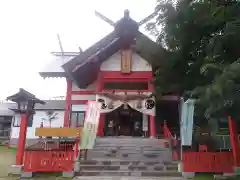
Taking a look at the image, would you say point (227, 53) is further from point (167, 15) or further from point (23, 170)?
point (23, 170)

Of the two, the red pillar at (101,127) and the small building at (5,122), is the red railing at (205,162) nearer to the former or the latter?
the red pillar at (101,127)

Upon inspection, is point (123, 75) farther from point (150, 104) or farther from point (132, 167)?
point (132, 167)

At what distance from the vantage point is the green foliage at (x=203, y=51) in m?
6.15

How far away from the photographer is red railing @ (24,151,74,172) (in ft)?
31.3

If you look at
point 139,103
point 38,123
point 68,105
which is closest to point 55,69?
point 68,105

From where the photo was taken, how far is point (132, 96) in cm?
1527

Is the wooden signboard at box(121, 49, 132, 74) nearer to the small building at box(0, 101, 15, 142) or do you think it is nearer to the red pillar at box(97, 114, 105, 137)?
the red pillar at box(97, 114, 105, 137)

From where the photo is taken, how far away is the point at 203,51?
8305mm

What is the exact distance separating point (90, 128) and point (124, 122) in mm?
7829

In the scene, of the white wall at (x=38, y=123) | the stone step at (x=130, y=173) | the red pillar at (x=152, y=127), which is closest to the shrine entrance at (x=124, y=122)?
the red pillar at (x=152, y=127)

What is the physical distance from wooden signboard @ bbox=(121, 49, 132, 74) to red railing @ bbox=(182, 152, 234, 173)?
8277 millimetres

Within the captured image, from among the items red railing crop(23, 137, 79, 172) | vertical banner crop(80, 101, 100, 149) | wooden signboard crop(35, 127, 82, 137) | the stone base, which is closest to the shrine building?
vertical banner crop(80, 101, 100, 149)

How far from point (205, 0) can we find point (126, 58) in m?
9.30

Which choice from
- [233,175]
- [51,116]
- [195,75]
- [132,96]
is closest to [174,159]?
[233,175]
